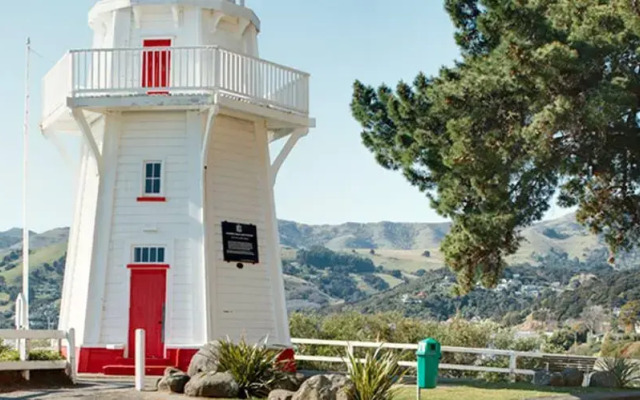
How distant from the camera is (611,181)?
86.1 feet

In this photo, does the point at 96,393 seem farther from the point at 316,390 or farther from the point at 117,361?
the point at 117,361

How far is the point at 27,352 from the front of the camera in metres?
21.9

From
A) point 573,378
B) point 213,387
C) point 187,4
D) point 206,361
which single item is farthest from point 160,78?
point 573,378

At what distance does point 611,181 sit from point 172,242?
10118 mm

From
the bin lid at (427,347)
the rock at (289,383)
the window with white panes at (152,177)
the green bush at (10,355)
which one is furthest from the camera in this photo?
the window with white panes at (152,177)

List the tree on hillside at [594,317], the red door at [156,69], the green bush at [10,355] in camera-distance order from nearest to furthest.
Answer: the green bush at [10,355] < the red door at [156,69] < the tree on hillside at [594,317]

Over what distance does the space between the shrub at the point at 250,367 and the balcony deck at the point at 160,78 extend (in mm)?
6366

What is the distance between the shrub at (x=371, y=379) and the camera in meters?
18.0

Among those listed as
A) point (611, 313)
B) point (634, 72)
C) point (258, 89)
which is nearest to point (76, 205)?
point (258, 89)

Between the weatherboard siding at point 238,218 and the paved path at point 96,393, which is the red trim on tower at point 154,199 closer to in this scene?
the weatherboard siding at point 238,218

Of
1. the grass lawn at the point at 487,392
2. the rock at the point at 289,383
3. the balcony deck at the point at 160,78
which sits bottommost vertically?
the grass lawn at the point at 487,392

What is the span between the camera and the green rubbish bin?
18.7m

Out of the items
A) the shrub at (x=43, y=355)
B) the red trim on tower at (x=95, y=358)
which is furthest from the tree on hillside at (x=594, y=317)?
the shrub at (x=43, y=355)

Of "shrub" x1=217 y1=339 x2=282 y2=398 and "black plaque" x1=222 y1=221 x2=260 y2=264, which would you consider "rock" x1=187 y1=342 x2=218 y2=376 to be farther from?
"black plaque" x1=222 y1=221 x2=260 y2=264
